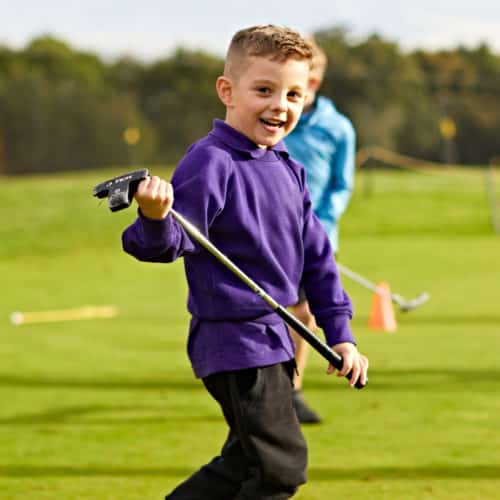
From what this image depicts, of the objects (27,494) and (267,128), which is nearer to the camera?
(267,128)

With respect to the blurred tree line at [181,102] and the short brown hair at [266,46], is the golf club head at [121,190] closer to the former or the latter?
the short brown hair at [266,46]

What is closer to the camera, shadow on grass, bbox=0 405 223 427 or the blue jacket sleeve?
shadow on grass, bbox=0 405 223 427

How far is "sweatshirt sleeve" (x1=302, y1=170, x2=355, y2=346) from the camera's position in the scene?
333 centimetres

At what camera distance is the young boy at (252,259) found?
10.3 feet

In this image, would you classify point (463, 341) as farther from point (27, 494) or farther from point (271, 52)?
point (271, 52)

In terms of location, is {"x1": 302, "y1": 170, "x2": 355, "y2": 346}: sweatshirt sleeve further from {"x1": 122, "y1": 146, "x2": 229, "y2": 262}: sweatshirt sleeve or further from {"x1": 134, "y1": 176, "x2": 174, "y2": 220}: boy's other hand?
{"x1": 134, "y1": 176, "x2": 174, "y2": 220}: boy's other hand

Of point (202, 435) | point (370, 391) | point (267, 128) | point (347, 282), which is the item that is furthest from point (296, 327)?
point (347, 282)

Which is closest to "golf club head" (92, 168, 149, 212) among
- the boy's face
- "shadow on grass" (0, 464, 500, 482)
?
the boy's face

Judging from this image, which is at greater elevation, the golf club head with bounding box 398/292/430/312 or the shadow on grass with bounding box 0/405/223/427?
the shadow on grass with bounding box 0/405/223/427

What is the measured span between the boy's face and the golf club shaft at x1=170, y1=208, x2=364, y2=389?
40 centimetres

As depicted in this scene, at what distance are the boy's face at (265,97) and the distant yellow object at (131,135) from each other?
149 ft

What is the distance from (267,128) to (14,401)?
346 cm

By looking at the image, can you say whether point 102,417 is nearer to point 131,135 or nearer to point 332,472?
point 332,472

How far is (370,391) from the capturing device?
20.5 feet
